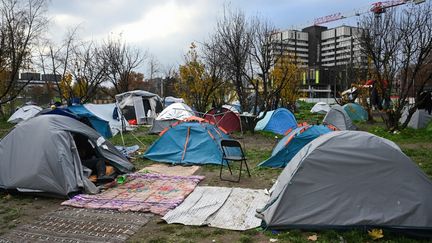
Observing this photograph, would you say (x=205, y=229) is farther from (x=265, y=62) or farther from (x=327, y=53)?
(x=327, y=53)


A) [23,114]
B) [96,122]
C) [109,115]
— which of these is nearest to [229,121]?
[96,122]

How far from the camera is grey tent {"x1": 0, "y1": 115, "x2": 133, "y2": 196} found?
6848mm

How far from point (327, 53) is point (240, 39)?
2022 inches

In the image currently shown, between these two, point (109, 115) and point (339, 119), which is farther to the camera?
point (109, 115)

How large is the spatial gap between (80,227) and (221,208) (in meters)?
2.22

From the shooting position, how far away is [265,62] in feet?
58.3

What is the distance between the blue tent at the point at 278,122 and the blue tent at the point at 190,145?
23.4ft

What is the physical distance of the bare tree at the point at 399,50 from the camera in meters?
15.0

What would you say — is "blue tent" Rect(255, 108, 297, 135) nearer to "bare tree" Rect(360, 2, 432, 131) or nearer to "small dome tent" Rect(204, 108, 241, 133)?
"small dome tent" Rect(204, 108, 241, 133)

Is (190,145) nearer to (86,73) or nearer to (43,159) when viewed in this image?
(43,159)

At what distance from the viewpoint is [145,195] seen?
705 cm

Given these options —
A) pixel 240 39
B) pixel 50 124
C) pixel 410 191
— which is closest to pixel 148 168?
pixel 50 124

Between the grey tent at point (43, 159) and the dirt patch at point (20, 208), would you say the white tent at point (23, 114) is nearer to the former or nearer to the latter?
the grey tent at point (43, 159)

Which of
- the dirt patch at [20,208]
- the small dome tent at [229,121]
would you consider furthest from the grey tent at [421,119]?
the dirt patch at [20,208]
